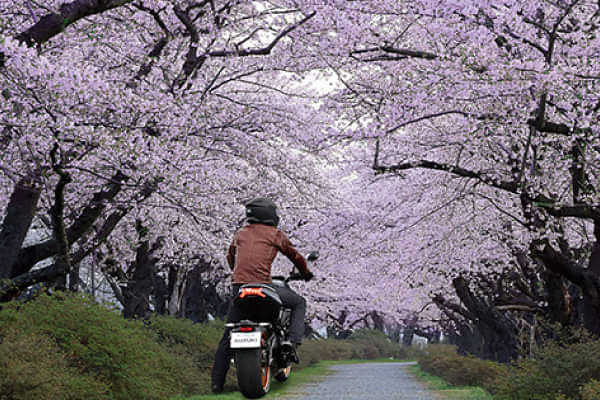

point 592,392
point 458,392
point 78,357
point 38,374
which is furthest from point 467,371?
point 38,374

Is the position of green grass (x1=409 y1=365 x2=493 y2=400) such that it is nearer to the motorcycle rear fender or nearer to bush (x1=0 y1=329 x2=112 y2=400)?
bush (x1=0 y1=329 x2=112 y2=400)

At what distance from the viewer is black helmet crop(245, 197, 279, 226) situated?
720 centimetres

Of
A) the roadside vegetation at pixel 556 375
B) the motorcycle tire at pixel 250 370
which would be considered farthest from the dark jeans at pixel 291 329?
the roadside vegetation at pixel 556 375

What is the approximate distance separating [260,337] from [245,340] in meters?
0.16

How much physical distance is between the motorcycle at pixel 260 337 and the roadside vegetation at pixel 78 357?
2528 millimetres

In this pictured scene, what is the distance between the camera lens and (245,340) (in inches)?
257

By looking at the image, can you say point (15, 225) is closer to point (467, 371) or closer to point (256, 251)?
point (256, 251)

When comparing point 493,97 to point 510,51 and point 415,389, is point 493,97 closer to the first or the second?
point 510,51

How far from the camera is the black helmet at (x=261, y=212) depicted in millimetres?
7199

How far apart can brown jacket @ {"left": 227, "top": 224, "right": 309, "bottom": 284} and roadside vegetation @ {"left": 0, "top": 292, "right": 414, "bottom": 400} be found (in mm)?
2673

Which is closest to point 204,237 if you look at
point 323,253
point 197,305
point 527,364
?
point 527,364

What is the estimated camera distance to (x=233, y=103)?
539 inches

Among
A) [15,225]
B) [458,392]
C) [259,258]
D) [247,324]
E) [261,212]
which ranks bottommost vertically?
[458,392]

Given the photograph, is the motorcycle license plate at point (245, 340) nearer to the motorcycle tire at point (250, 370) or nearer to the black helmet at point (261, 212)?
the motorcycle tire at point (250, 370)
